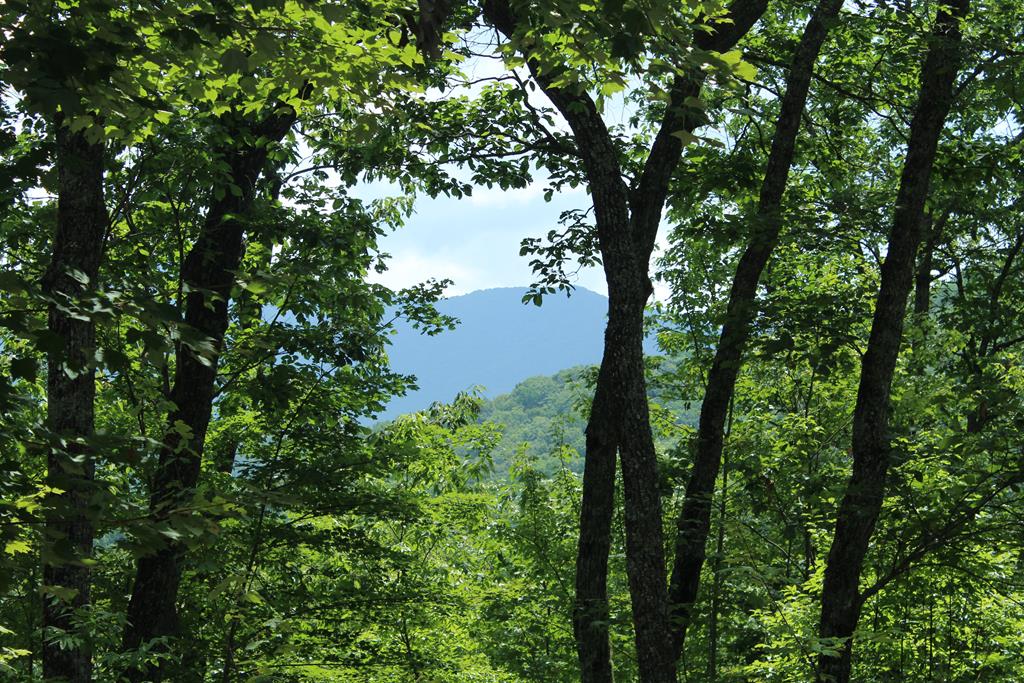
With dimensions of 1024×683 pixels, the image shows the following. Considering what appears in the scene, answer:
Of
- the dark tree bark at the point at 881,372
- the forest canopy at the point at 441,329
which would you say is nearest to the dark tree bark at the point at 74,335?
the forest canopy at the point at 441,329

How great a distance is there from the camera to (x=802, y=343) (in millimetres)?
8141

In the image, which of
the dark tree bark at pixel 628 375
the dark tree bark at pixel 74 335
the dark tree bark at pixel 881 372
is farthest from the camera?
the dark tree bark at pixel 881 372

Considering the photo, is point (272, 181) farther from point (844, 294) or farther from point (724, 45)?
point (844, 294)

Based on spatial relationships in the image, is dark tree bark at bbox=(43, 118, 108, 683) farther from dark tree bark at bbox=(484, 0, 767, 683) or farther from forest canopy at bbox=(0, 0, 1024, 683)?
dark tree bark at bbox=(484, 0, 767, 683)

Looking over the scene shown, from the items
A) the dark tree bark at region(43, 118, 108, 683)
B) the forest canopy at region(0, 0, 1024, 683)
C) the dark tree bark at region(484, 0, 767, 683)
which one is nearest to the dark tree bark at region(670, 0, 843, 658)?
the forest canopy at region(0, 0, 1024, 683)

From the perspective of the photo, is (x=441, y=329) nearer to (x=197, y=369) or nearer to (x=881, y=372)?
(x=197, y=369)

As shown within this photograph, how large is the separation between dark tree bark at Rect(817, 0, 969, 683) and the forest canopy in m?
0.03

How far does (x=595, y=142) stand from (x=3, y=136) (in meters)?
3.72

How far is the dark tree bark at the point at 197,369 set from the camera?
8.14 metres

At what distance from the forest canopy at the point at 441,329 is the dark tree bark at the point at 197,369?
4 centimetres

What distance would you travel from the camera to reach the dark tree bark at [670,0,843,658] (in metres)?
7.14

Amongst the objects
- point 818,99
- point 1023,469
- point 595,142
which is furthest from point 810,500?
point 818,99

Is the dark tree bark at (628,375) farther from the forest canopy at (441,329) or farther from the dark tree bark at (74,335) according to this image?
the dark tree bark at (74,335)

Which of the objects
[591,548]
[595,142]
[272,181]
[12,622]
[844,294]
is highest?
[272,181]
